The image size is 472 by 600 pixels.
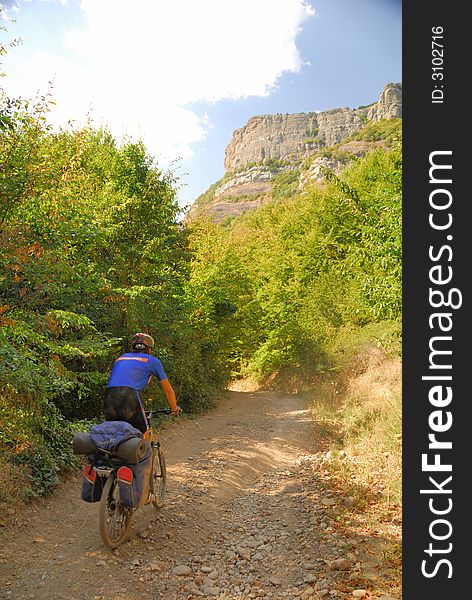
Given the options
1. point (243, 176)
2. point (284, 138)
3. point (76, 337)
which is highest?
point (284, 138)

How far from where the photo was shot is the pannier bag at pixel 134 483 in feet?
13.5

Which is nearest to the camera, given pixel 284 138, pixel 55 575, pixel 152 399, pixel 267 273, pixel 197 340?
pixel 55 575

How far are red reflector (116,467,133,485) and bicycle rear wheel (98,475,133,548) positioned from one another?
126 millimetres

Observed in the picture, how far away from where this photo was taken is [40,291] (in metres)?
5.38

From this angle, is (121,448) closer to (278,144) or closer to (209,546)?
(209,546)

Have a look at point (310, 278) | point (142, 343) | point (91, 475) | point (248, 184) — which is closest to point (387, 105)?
point (248, 184)

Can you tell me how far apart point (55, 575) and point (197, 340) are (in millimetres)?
11006

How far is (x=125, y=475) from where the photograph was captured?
13.5 feet

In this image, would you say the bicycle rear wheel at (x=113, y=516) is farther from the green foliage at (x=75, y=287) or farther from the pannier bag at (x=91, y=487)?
the green foliage at (x=75, y=287)

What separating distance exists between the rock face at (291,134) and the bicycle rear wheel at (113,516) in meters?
133

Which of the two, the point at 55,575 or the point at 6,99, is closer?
the point at 55,575

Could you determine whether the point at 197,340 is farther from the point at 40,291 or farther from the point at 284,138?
the point at 284,138

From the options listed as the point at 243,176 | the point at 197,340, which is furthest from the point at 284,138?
the point at 197,340

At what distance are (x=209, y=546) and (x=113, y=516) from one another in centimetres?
112
